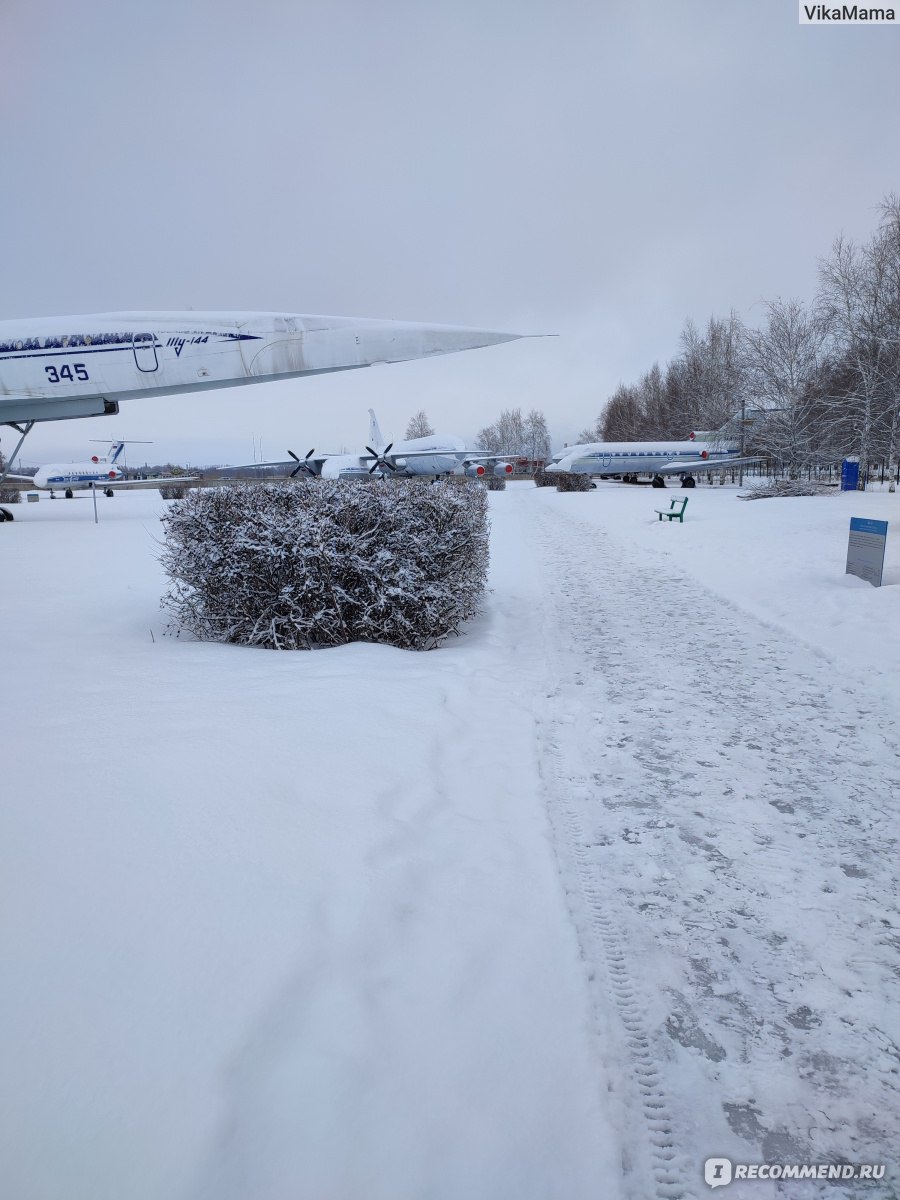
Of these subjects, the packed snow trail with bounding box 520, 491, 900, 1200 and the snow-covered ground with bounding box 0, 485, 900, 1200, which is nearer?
the snow-covered ground with bounding box 0, 485, 900, 1200

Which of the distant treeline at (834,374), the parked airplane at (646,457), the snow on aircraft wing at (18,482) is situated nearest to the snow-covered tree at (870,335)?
the distant treeline at (834,374)

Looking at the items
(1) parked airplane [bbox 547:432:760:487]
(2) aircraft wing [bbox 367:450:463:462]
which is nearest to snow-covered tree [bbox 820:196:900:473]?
(1) parked airplane [bbox 547:432:760:487]

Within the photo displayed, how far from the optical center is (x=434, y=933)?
7.36ft

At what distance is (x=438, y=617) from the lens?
600cm

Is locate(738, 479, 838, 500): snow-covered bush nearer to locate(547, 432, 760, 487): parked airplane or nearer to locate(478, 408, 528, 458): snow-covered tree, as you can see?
locate(547, 432, 760, 487): parked airplane

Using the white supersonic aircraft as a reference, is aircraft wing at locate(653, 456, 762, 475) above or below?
below

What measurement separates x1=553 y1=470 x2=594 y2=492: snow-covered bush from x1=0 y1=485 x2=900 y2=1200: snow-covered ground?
38.4m

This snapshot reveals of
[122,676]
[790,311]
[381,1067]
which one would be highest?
[790,311]

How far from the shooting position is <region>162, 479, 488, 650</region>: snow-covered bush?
18.2ft

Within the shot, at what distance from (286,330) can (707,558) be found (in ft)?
31.2

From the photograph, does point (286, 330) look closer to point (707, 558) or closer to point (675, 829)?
point (707, 558)

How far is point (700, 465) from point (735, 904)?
124ft

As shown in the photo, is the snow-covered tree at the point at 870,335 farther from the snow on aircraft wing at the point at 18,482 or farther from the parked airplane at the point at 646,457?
the snow on aircraft wing at the point at 18,482

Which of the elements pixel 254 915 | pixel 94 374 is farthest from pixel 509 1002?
pixel 94 374
